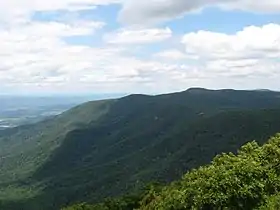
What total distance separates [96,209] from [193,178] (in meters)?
62.3

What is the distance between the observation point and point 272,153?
244 feet

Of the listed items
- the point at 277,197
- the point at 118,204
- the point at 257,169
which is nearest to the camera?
the point at 277,197

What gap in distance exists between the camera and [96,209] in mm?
129625

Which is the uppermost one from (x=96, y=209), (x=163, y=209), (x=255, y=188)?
(x=255, y=188)

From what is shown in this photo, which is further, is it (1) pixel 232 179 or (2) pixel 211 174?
(2) pixel 211 174

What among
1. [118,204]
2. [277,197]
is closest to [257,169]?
[277,197]

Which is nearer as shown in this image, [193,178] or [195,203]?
[195,203]

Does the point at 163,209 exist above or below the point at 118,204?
above

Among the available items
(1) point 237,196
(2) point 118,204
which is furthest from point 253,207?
(2) point 118,204

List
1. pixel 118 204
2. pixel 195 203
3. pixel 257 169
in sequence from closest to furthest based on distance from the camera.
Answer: pixel 195 203, pixel 257 169, pixel 118 204

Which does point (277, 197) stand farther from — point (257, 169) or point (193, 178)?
point (193, 178)

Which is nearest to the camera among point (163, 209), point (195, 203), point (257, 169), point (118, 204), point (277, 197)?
point (277, 197)

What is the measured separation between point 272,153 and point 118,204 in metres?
64.2

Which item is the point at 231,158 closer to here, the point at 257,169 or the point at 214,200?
the point at 257,169
